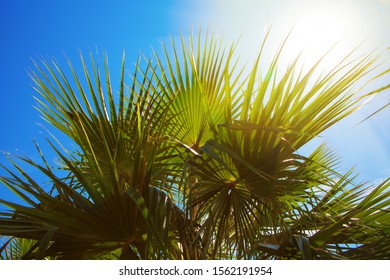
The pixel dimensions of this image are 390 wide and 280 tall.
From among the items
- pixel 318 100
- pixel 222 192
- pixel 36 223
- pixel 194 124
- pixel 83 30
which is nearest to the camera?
pixel 36 223

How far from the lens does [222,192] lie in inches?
72.5

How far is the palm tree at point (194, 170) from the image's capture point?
1.42 meters

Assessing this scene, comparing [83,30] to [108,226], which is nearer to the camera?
[108,226]

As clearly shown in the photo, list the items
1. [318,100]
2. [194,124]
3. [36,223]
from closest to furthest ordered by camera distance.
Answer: [36,223] → [318,100] → [194,124]

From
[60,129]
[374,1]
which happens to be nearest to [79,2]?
[60,129]

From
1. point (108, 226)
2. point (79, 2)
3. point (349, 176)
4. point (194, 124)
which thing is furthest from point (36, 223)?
point (349, 176)

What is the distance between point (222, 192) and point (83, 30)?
3.77 feet

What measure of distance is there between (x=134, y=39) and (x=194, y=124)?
1.93ft

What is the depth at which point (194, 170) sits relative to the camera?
1.77 metres

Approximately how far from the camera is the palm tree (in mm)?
1418

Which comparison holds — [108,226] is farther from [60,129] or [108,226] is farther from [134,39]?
[134,39]

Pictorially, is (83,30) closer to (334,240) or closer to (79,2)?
(79,2)

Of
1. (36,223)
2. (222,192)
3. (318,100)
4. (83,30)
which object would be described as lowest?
(36,223)

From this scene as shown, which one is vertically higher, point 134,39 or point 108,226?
point 134,39
